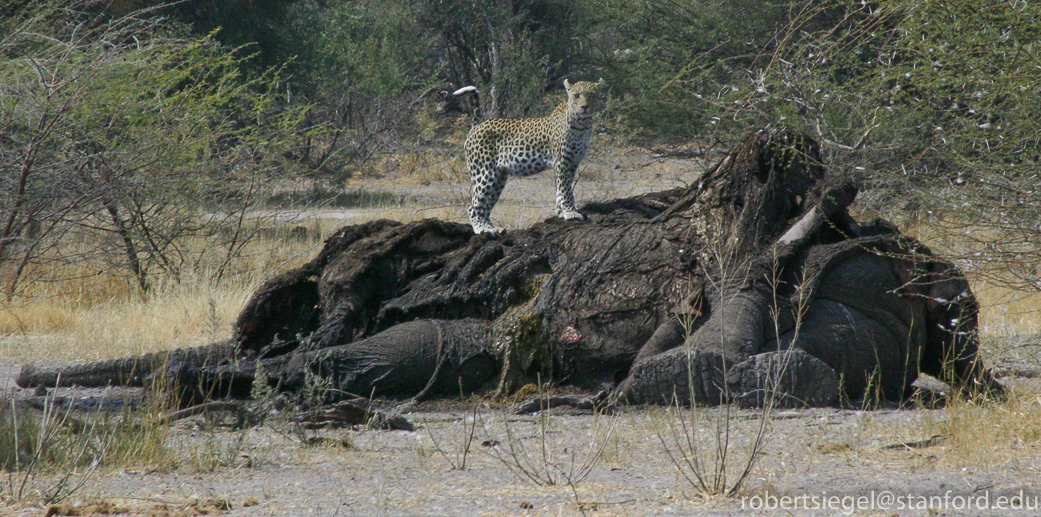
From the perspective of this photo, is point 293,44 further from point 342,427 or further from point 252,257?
point 342,427

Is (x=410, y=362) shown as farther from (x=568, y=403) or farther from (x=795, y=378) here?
(x=795, y=378)

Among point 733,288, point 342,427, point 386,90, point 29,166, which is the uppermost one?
point 386,90

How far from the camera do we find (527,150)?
9.02m

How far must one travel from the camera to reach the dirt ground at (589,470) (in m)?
3.39

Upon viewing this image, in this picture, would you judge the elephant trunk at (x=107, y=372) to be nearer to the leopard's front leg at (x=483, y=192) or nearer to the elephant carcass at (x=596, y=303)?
the elephant carcass at (x=596, y=303)

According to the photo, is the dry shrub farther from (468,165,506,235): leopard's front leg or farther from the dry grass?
the dry grass

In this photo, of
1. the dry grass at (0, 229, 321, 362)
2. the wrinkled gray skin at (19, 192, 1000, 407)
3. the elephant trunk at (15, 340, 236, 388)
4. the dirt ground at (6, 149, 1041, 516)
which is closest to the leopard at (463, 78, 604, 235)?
the dry grass at (0, 229, 321, 362)

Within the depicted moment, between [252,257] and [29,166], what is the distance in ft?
14.7

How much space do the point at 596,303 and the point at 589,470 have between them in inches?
83.8

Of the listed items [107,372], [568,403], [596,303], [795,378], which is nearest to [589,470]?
[568,403]

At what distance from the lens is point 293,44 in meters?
19.6

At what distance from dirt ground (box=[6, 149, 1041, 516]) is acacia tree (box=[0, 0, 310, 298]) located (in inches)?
124

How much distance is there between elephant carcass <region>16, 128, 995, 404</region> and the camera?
A: 17.9 ft

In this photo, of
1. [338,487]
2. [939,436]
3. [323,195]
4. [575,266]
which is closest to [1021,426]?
[939,436]
